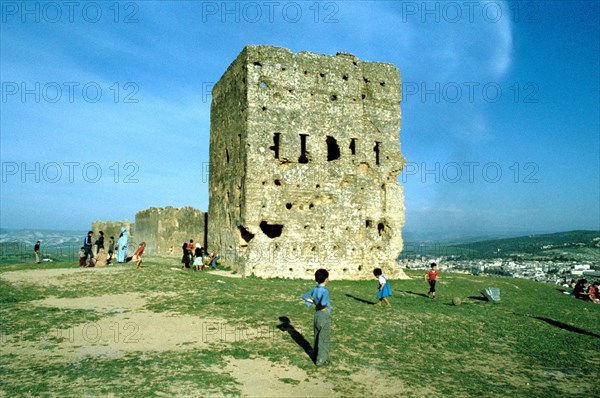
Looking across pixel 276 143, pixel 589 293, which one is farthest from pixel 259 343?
pixel 589 293

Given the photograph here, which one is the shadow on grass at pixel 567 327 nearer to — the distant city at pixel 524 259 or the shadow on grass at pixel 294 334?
the shadow on grass at pixel 294 334

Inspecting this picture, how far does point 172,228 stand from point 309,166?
11.6 metres

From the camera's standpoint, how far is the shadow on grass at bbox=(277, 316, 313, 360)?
8523 mm

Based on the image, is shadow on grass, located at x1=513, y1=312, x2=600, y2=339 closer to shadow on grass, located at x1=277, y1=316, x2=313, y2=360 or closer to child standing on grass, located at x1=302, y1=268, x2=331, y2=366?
shadow on grass, located at x1=277, y1=316, x2=313, y2=360

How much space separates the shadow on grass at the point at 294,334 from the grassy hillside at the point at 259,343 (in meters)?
0.05

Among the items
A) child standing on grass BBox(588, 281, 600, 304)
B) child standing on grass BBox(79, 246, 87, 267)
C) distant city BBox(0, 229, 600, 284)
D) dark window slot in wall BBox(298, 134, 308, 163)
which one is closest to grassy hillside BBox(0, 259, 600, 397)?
child standing on grass BBox(79, 246, 87, 267)

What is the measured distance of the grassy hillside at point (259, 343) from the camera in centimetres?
671

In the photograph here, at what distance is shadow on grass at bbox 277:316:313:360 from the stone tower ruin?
7.14 meters

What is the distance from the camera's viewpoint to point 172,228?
85.9ft

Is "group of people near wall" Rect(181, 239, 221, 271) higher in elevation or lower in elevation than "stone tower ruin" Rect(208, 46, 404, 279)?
lower

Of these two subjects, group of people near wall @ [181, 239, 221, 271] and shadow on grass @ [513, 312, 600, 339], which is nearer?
shadow on grass @ [513, 312, 600, 339]

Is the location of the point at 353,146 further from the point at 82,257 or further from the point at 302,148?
the point at 82,257

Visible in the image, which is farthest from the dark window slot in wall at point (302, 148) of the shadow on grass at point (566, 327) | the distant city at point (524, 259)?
the distant city at point (524, 259)

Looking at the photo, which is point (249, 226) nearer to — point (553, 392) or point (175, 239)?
point (175, 239)
